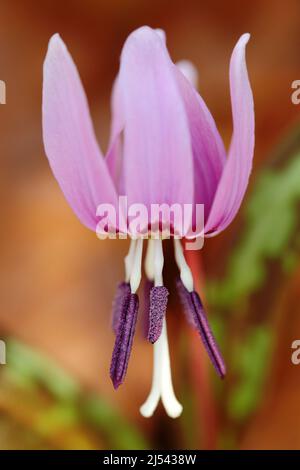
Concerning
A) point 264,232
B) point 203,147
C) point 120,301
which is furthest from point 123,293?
point 264,232

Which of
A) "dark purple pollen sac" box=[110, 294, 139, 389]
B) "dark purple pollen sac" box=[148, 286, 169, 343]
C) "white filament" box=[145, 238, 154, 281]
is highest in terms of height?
"white filament" box=[145, 238, 154, 281]

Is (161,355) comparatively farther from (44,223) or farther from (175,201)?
(44,223)

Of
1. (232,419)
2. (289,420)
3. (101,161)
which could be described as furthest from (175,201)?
(289,420)

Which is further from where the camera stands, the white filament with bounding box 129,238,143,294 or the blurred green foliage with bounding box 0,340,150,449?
the blurred green foliage with bounding box 0,340,150,449

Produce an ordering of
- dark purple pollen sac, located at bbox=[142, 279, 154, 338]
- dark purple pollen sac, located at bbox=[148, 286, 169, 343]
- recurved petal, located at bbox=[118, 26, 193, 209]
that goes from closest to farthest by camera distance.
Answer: recurved petal, located at bbox=[118, 26, 193, 209] → dark purple pollen sac, located at bbox=[148, 286, 169, 343] → dark purple pollen sac, located at bbox=[142, 279, 154, 338]

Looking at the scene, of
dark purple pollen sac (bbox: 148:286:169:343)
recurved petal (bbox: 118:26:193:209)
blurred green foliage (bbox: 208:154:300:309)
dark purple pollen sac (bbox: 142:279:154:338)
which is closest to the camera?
recurved petal (bbox: 118:26:193:209)

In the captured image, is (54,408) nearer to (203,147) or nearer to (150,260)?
(150,260)

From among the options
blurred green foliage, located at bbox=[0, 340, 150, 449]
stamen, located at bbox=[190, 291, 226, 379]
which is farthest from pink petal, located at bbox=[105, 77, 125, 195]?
blurred green foliage, located at bbox=[0, 340, 150, 449]

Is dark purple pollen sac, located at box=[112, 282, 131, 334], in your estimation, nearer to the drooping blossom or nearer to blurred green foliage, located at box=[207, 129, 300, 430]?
the drooping blossom

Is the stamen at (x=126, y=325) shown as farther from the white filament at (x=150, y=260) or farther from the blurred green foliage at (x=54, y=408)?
the blurred green foliage at (x=54, y=408)
